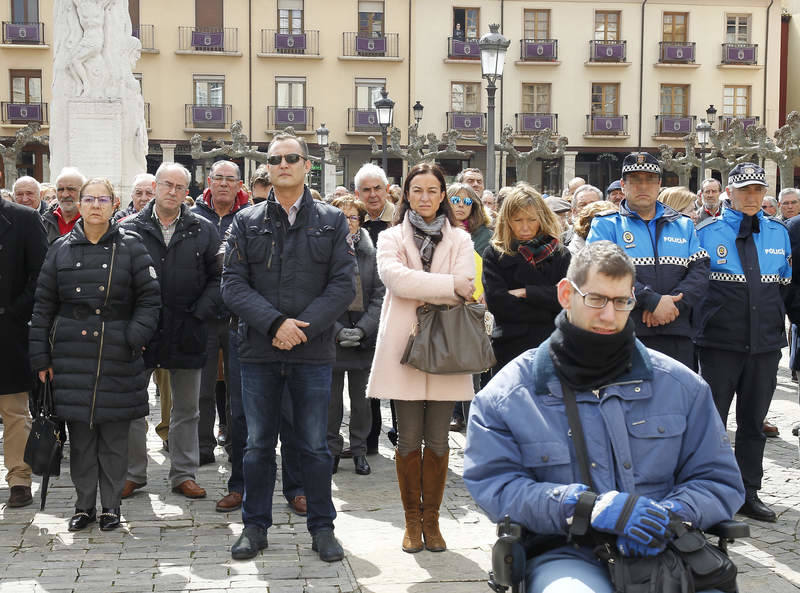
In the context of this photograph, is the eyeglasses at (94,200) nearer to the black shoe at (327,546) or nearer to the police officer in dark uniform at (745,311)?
the black shoe at (327,546)

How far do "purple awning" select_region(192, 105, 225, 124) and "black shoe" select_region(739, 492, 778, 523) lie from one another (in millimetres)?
38375

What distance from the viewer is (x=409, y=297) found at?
18.2ft

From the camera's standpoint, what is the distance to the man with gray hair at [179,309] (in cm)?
665

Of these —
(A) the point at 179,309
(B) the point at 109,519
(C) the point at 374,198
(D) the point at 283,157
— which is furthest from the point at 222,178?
(B) the point at 109,519

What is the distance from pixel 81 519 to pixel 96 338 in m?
1.07

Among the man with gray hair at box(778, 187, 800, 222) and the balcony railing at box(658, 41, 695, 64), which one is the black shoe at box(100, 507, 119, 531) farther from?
the balcony railing at box(658, 41, 695, 64)

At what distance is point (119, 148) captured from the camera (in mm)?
15125

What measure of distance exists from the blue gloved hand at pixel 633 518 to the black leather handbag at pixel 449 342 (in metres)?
2.39

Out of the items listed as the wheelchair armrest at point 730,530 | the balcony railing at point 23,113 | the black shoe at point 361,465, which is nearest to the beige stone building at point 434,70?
the balcony railing at point 23,113

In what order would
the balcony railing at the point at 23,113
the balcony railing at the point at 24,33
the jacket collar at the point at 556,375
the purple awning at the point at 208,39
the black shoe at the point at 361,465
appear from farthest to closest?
the purple awning at the point at 208,39
the balcony railing at the point at 24,33
the balcony railing at the point at 23,113
the black shoe at the point at 361,465
the jacket collar at the point at 556,375

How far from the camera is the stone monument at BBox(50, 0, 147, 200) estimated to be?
1479cm

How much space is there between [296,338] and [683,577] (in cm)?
261

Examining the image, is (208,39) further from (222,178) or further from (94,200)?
(94,200)

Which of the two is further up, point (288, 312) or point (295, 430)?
point (288, 312)
